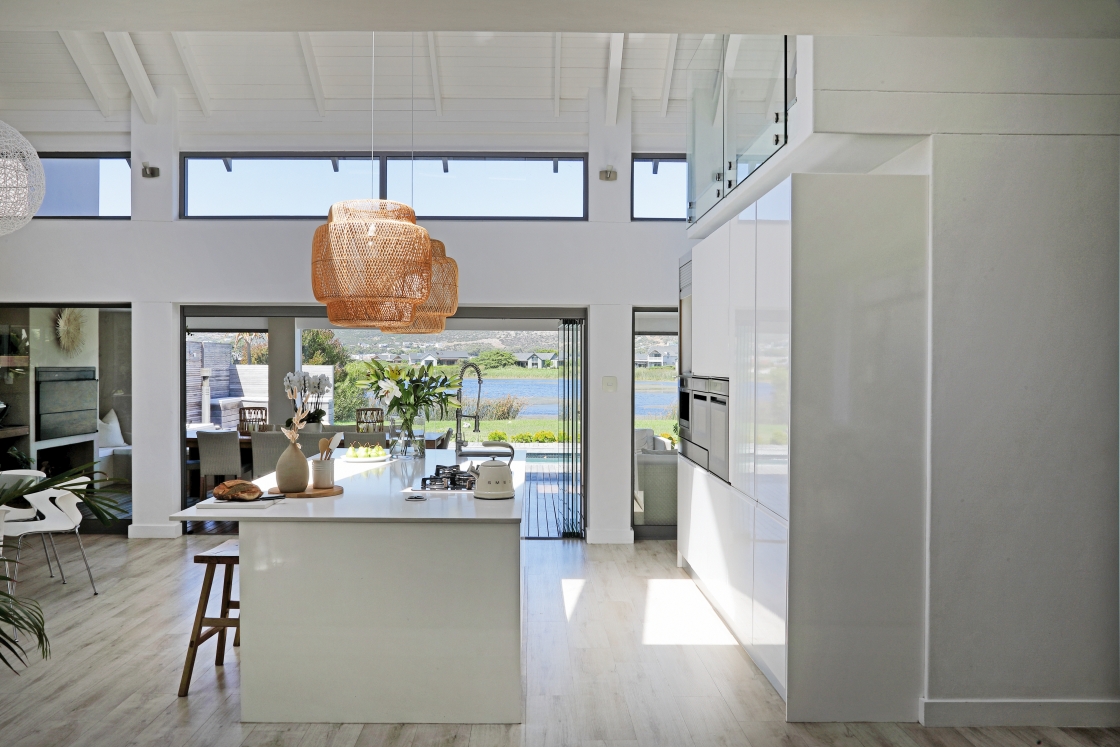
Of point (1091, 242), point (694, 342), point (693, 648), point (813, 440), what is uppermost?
point (1091, 242)

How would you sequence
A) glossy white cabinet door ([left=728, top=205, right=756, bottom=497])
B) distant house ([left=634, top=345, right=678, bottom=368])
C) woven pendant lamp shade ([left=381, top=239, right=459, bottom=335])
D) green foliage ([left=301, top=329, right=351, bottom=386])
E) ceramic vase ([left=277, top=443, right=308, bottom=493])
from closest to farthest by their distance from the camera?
ceramic vase ([left=277, top=443, right=308, bottom=493]), glossy white cabinet door ([left=728, top=205, right=756, bottom=497]), woven pendant lamp shade ([left=381, top=239, right=459, bottom=335]), distant house ([left=634, top=345, right=678, bottom=368]), green foliage ([left=301, top=329, right=351, bottom=386])

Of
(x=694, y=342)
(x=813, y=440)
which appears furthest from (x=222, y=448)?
(x=813, y=440)

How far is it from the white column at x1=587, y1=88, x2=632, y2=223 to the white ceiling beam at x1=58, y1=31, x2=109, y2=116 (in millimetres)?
3830

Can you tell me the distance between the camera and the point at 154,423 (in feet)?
21.1

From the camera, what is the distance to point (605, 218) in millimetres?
6391

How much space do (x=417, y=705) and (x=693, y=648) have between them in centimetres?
155

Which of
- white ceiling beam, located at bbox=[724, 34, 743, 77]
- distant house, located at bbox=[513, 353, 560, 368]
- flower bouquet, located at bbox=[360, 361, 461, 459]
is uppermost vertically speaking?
white ceiling beam, located at bbox=[724, 34, 743, 77]

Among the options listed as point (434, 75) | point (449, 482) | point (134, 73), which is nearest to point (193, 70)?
point (134, 73)

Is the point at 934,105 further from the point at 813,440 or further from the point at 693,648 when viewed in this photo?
the point at 693,648

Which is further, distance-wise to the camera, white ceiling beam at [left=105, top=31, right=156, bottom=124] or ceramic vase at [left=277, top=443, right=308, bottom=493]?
white ceiling beam at [left=105, top=31, right=156, bottom=124]

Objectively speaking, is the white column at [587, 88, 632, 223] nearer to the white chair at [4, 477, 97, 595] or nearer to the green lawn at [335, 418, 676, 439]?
the green lawn at [335, 418, 676, 439]

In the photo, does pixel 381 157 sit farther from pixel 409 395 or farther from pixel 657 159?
pixel 409 395

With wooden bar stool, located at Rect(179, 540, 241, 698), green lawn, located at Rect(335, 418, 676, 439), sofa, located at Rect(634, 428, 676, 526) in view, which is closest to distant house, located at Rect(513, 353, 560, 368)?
green lawn, located at Rect(335, 418, 676, 439)

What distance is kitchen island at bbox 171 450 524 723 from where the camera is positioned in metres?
3.12
